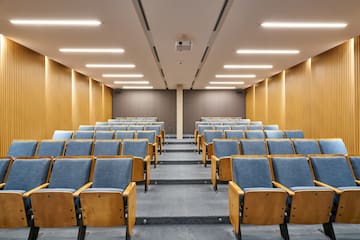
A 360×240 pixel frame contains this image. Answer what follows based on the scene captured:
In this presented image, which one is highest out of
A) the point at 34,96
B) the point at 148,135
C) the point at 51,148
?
the point at 34,96

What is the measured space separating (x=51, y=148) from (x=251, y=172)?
370 centimetres

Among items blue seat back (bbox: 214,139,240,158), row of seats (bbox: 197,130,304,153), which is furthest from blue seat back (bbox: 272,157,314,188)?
row of seats (bbox: 197,130,304,153)

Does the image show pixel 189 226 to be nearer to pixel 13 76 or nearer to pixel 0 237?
pixel 0 237

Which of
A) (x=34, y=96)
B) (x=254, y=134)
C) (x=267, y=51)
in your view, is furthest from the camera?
(x=34, y=96)

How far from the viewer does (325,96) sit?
7504 mm

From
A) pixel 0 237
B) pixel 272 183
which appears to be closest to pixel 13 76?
pixel 0 237

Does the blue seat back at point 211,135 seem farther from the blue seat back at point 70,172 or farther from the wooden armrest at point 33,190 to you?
the wooden armrest at point 33,190

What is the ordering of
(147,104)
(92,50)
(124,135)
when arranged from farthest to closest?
(147,104), (92,50), (124,135)

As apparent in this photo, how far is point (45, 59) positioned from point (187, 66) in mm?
4647

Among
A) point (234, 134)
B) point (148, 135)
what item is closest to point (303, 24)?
point (234, 134)

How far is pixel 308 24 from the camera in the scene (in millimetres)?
→ 5141

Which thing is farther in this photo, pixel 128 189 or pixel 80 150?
pixel 80 150

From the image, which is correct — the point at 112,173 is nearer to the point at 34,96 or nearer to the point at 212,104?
the point at 34,96

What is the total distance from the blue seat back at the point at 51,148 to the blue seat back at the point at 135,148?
45.7 inches
